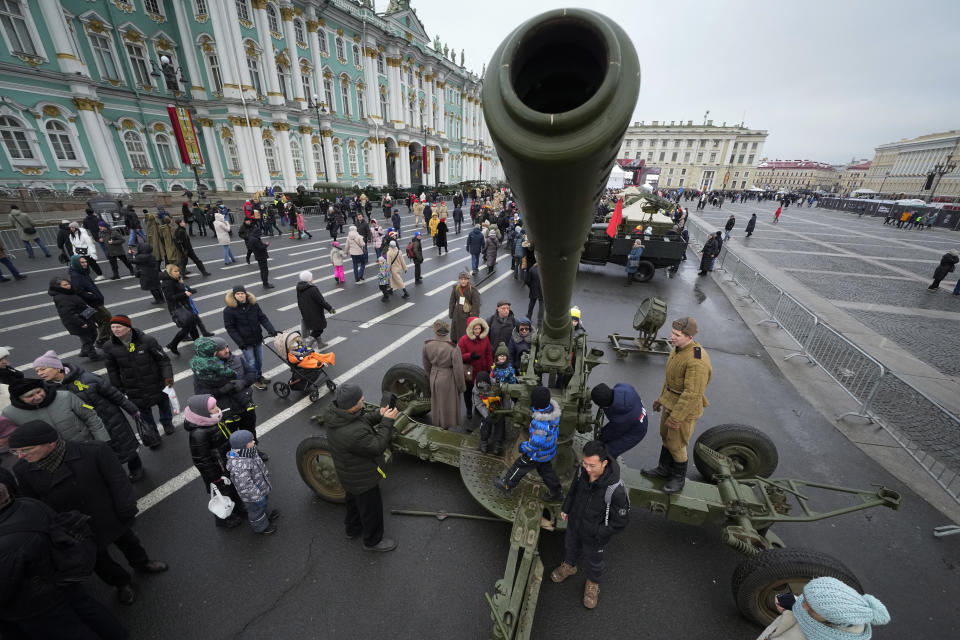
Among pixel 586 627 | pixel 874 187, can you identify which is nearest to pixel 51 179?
pixel 586 627

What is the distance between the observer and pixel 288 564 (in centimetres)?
357

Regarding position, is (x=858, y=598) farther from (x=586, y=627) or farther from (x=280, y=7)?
(x=280, y=7)

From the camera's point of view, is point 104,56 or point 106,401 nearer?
point 106,401

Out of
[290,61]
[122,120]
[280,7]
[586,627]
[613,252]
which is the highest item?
[280,7]

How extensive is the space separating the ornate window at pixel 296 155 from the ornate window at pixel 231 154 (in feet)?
12.7

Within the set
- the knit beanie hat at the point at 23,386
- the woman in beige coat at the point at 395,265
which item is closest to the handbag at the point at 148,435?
the knit beanie hat at the point at 23,386

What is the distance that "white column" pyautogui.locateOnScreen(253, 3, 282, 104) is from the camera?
26141 millimetres

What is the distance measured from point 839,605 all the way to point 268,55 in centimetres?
3693

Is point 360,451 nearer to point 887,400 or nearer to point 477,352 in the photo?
point 477,352

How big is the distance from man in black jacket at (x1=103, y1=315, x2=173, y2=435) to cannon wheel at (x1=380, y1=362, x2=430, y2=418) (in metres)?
2.65

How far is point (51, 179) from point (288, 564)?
92.6 ft

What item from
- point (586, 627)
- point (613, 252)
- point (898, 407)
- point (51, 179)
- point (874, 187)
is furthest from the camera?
point (874, 187)

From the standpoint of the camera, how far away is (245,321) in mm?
5887

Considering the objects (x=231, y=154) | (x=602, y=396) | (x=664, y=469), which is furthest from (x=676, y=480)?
(x=231, y=154)
